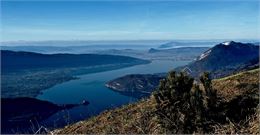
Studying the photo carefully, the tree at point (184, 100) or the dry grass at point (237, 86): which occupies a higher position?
the tree at point (184, 100)

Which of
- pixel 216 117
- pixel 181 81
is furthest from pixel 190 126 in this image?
pixel 181 81

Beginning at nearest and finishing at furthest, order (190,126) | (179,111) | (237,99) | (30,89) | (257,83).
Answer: (190,126), (179,111), (237,99), (257,83), (30,89)

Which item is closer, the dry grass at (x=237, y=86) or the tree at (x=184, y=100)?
the tree at (x=184, y=100)

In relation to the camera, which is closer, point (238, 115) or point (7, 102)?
point (238, 115)

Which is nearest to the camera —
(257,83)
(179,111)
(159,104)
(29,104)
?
(179,111)

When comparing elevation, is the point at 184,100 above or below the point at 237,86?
above

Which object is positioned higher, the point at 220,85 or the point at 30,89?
the point at 220,85

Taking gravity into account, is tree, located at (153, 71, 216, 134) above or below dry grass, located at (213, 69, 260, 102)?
above

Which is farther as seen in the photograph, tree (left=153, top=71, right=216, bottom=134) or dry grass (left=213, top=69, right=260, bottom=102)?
dry grass (left=213, top=69, right=260, bottom=102)

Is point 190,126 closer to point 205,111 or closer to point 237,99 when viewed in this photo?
point 205,111

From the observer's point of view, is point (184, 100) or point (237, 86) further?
point (237, 86)

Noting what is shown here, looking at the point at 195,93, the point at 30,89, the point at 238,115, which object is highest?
the point at 195,93
